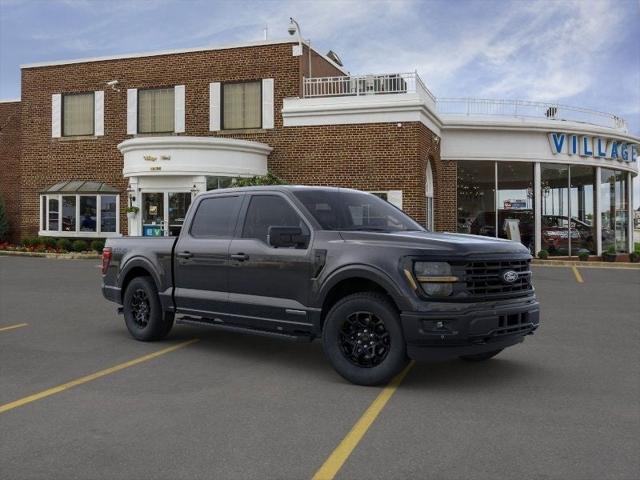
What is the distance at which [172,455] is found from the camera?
412cm

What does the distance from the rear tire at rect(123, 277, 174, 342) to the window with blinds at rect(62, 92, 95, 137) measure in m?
19.9

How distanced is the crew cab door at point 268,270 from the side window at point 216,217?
0.20 meters

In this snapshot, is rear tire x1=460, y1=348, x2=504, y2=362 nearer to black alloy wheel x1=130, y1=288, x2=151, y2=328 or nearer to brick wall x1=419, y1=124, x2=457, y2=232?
black alloy wheel x1=130, y1=288, x2=151, y2=328

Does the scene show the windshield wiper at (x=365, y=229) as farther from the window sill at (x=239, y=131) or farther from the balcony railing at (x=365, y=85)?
the window sill at (x=239, y=131)

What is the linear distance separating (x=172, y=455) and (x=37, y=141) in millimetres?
26215

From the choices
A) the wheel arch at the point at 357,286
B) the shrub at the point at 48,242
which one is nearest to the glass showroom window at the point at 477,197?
the shrub at the point at 48,242

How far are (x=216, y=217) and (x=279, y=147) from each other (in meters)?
16.0

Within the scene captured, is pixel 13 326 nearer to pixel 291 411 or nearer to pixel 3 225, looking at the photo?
pixel 291 411

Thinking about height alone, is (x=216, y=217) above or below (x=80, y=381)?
above

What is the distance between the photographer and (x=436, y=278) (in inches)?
219

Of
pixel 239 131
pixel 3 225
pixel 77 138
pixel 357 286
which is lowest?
pixel 357 286

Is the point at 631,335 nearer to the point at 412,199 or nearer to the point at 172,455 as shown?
the point at 172,455

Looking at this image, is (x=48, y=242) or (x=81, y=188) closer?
(x=48, y=242)

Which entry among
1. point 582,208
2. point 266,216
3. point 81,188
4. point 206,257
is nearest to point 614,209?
point 582,208
